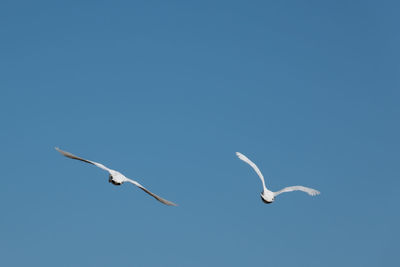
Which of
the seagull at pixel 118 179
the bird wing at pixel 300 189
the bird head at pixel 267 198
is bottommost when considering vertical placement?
Result: the seagull at pixel 118 179

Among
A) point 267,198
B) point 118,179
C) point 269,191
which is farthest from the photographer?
point 269,191

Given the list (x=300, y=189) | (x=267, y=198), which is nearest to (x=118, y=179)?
(x=267, y=198)

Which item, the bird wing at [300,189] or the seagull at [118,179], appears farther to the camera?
the bird wing at [300,189]

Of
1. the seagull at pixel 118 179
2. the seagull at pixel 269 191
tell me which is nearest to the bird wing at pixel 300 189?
the seagull at pixel 269 191

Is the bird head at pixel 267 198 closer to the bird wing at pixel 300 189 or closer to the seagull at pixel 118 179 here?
the bird wing at pixel 300 189

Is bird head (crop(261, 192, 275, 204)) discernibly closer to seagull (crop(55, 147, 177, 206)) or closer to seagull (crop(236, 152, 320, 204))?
seagull (crop(236, 152, 320, 204))

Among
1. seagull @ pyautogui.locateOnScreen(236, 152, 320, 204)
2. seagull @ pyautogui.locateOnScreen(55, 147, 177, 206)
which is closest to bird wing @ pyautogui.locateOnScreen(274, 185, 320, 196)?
seagull @ pyautogui.locateOnScreen(236, 152, 320, 204)

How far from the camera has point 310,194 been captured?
89562 millimetres

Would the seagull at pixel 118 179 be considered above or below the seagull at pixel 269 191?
below

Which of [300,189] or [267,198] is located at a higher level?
[300,189]

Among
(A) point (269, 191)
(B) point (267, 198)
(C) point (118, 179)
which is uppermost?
(A) point (269, 191)

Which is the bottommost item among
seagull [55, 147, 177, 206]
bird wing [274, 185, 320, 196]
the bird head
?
seagull [55, 147, 177, 206]

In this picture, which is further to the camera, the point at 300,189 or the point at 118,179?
the point at 300,189

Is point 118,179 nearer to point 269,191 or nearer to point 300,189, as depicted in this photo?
point 269,191
